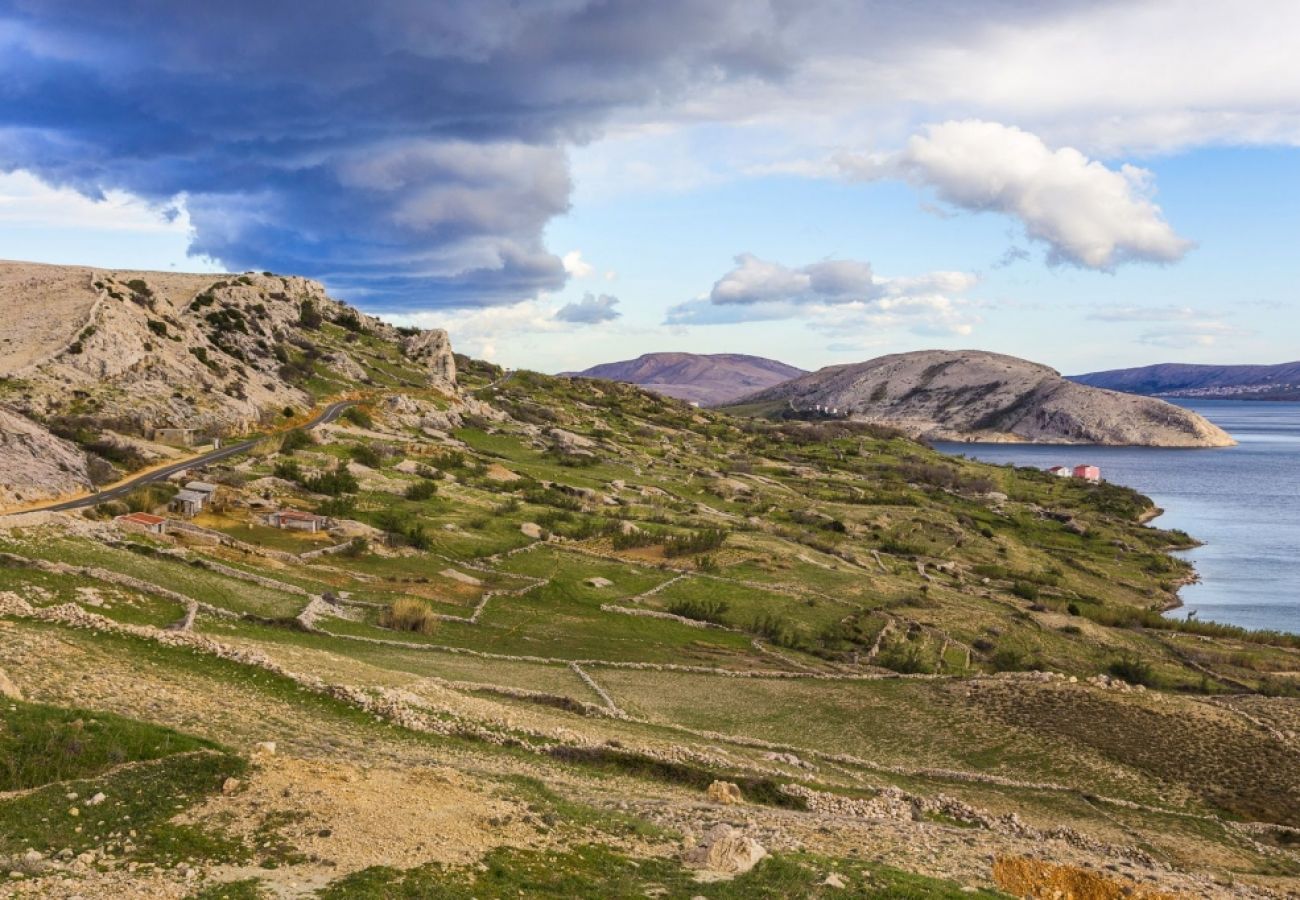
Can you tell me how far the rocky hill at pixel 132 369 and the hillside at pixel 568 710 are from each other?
2.32 metres

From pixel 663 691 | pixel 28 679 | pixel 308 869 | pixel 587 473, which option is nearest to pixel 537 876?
pixel 308 869

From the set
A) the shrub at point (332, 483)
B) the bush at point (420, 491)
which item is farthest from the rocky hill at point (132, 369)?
the bush at point (420, 491)

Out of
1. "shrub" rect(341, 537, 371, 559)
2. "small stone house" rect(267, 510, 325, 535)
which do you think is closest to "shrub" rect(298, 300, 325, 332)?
"small stone house" rect(267, 510, 325, 535)

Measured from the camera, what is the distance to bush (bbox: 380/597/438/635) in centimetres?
4238

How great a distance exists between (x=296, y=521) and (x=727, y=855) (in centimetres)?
4496

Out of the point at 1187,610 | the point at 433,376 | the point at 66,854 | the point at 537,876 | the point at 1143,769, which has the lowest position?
the point at 1187,610

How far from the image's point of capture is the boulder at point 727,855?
57.2ft

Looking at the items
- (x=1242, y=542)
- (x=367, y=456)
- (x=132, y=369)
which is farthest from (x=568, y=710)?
(x=1242, y=542)

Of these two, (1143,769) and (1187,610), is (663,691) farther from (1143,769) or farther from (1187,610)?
(1187,610)

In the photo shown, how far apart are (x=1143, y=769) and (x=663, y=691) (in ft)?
63.9

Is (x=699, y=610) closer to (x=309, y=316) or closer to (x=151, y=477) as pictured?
(x=151, y=477)

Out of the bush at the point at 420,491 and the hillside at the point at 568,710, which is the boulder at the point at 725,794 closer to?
the hillside at the point at 568,710

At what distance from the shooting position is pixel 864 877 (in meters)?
17.9

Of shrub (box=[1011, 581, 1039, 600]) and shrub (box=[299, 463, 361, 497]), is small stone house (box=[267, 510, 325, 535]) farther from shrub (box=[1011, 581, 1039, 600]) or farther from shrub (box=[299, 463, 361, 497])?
shrub (box=[1011, 581, 1039, 600])
